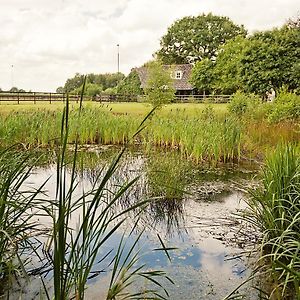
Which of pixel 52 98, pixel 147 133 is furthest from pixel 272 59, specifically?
pixel 52 98

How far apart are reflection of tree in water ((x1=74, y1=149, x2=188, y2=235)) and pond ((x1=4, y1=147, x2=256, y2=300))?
0.03 ft

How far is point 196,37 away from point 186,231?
3588cm

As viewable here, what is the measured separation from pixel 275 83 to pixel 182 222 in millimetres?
17975

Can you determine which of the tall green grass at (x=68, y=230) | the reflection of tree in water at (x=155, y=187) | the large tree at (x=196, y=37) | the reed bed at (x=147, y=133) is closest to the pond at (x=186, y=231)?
the reflection of tree in water at (x=155, y=187)

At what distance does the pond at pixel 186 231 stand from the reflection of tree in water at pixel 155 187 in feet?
0.03

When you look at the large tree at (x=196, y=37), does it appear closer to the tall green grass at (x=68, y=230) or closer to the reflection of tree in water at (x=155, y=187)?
the reflection of tree in water at (x=155, y=187)

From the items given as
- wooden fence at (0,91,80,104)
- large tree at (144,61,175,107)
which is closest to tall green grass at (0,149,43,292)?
large tree at (144,61,175,107)

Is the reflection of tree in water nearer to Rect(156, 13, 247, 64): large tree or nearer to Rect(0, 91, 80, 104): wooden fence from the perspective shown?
Rect(0, 91, 80, 104): wooden fence

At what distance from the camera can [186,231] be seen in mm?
3941

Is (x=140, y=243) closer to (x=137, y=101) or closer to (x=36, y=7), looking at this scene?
(x=36, y=7)

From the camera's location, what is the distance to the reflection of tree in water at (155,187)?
4.18 m

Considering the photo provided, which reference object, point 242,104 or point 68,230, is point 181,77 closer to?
point 242,104

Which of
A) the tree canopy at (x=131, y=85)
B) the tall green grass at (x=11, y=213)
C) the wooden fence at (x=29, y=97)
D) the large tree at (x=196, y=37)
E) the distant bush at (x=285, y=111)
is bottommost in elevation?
the tall green grass at (x=11, y=213)

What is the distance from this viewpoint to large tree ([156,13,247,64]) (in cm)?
3772
